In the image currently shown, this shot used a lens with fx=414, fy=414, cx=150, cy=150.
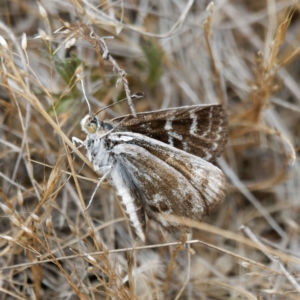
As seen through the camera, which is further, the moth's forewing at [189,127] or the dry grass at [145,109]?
the dry grass at [145,109]

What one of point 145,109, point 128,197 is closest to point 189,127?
point 128,197

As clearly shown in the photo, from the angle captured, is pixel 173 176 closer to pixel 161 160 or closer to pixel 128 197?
pixel 161 160

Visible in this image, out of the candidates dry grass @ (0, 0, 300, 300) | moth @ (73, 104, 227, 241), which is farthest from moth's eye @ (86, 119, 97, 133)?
dry grass @ (0, 0, 300, 300)

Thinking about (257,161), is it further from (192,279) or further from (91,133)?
→ (91,133)

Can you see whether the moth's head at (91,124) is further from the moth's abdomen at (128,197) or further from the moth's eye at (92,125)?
the moth's abdomen at (128,197)

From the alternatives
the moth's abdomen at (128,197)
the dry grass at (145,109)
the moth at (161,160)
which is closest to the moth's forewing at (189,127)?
the moth at (161,160)

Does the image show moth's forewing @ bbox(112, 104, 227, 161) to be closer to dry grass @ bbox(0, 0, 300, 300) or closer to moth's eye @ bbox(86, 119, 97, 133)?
moth's eye @ bbox(86, 119, 97, 133)

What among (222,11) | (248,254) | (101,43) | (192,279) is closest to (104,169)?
(101,43)
